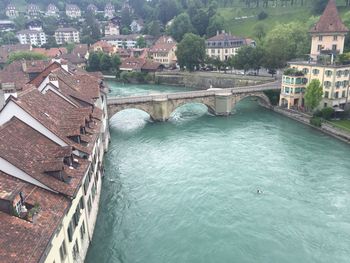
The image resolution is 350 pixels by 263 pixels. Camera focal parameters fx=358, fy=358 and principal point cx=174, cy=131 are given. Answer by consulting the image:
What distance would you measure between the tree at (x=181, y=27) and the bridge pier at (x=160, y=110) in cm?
9633

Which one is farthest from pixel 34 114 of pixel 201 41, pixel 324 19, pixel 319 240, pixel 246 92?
pixel 201 41

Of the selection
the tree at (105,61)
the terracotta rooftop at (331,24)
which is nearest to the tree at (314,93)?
the terracotta rooftop at (331,24)

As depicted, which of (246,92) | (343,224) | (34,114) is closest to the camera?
(34,114)

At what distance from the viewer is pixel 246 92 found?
252 feet

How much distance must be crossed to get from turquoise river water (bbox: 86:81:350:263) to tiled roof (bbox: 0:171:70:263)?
395 inches

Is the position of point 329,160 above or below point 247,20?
below

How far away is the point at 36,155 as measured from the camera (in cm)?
2367

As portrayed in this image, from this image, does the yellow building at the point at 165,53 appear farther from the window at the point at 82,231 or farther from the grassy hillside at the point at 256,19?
the window at the point at 82,231

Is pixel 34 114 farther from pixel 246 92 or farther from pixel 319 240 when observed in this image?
pixel 246 92

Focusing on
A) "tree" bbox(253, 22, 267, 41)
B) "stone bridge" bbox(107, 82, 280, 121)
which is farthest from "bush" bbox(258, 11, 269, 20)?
"stone bridge" bbox(107, 82, 280, 121)

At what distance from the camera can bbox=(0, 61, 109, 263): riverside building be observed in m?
17.3

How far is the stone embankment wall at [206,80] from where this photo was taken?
96694mm

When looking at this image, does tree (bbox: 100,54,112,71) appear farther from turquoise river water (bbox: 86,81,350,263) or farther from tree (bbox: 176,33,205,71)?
turquoise river water (bbox: 86,81,350,263)

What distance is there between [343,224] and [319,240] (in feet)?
12.5
